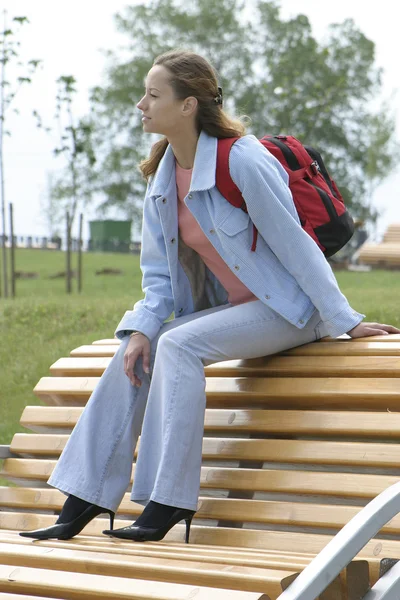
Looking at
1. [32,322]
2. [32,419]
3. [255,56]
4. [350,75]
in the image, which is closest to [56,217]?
[255,56]

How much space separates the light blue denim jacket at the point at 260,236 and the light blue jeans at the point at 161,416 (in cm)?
8

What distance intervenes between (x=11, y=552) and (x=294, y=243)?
1.42 metres

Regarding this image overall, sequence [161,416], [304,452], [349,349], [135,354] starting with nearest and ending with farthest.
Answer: [161,416] → [304,452] → [135,354] → [349,349]

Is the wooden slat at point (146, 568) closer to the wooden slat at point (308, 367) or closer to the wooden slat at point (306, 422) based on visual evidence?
the wooden slat at point (306, 422)

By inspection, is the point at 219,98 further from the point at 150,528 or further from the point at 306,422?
the point at 150,528

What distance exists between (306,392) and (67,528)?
0.95 m

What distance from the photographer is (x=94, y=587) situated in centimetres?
271

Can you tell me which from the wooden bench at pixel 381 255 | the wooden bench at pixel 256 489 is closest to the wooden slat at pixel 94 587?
the wooden bench at pixel 256 489

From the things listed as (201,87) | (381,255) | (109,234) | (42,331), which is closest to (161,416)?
(201,87)

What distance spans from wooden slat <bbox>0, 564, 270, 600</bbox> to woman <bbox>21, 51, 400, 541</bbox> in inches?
21.6

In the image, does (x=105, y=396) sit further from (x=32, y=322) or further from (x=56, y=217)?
(x=56, y=217)

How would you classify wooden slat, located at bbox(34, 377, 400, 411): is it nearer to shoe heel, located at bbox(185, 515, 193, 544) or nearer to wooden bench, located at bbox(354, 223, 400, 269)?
shoe heel, located at bbox(185, 515, 193, 544)

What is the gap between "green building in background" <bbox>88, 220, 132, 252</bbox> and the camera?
38.0 metres

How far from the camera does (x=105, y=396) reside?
3.67 m
